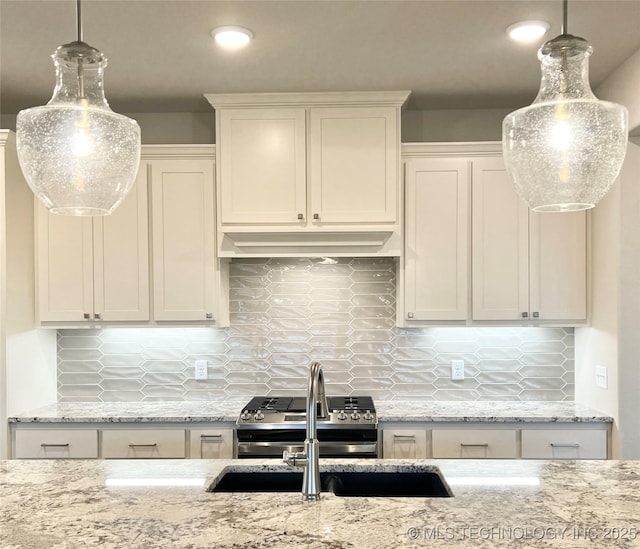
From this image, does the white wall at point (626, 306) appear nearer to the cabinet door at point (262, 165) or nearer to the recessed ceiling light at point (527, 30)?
the recessed ceiling light at point (527, 30)

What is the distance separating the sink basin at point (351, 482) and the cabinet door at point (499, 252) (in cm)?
159

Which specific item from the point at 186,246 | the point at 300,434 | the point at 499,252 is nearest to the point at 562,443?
the point at 499,252

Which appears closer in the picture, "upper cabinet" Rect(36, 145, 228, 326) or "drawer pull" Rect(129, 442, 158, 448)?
"drawer pull" Rect(129, 442, 158, 448)

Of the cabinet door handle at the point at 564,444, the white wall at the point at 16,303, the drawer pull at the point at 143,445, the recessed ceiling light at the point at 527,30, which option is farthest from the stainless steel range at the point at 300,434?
Answer: the recessed ceiling light at the point at 527,30

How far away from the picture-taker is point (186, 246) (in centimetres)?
345

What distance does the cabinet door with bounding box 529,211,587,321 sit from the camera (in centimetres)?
339

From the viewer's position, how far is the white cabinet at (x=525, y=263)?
3.39 m

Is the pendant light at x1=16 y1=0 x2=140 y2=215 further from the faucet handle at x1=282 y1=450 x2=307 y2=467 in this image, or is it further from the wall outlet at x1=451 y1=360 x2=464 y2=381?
the wall outlet at x1=451 y1=360 x2=464 y2=381

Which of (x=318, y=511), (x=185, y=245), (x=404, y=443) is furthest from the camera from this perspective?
(x=185, y=245)

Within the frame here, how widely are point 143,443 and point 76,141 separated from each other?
87.7 inches

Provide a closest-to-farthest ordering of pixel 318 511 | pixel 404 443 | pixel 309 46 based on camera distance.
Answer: pixel 318 511
pixel 309 46
pixel 404 443

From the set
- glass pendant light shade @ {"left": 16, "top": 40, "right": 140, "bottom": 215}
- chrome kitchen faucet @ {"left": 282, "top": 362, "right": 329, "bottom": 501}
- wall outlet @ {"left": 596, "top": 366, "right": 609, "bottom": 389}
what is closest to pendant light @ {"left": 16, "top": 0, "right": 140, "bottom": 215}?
glass pendant light shade @ {"left": 16, "top": 40, "right": 140, "bottom": 215}

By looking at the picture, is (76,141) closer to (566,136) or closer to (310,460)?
(310,460)

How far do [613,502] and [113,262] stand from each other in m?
2.82
